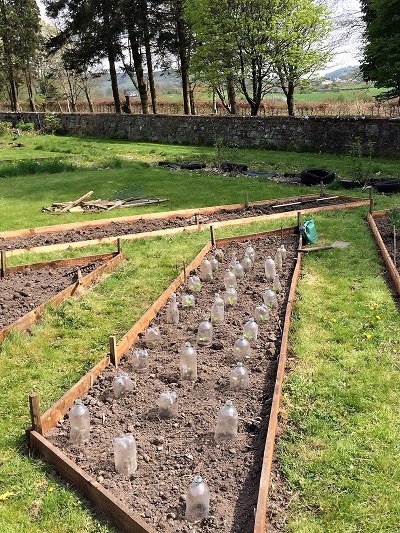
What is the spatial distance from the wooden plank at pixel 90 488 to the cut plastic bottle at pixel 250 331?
1983 mm

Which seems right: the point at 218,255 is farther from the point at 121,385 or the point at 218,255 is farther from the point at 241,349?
the point at 121,385

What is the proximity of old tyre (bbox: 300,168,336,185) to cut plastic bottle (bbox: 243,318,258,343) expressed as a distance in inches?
283

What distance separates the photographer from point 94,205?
10.1 meters

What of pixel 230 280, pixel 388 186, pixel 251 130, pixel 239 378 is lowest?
pixel 239 378

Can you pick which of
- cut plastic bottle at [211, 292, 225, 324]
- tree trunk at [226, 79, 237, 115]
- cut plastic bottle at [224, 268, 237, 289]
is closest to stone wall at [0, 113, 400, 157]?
tree trunk at [226, 79, 237, 115]

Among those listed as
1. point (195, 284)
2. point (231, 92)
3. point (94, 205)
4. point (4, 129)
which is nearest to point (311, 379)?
point (195, 284)

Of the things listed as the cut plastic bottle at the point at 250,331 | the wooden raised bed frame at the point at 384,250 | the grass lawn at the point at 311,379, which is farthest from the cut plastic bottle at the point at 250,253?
the cut plastic bottle at the point at 250,331

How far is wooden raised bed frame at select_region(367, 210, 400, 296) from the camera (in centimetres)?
588

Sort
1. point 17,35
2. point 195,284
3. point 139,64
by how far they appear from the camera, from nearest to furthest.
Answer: point 195,284
point 139,64
point 17,35

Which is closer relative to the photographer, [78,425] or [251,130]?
[78,425]

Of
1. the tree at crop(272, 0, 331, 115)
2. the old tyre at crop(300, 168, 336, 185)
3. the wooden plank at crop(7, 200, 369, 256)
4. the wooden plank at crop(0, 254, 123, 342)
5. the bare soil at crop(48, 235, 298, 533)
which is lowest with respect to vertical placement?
the bare soil at crop(48, 235, 298, 533)

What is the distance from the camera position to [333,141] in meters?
16.3

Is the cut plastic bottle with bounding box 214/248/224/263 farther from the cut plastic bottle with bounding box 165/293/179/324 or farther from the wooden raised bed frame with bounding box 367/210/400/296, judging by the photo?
the wooden raised bed frame with bounding box 367/210/400/296

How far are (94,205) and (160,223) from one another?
1.91 m
